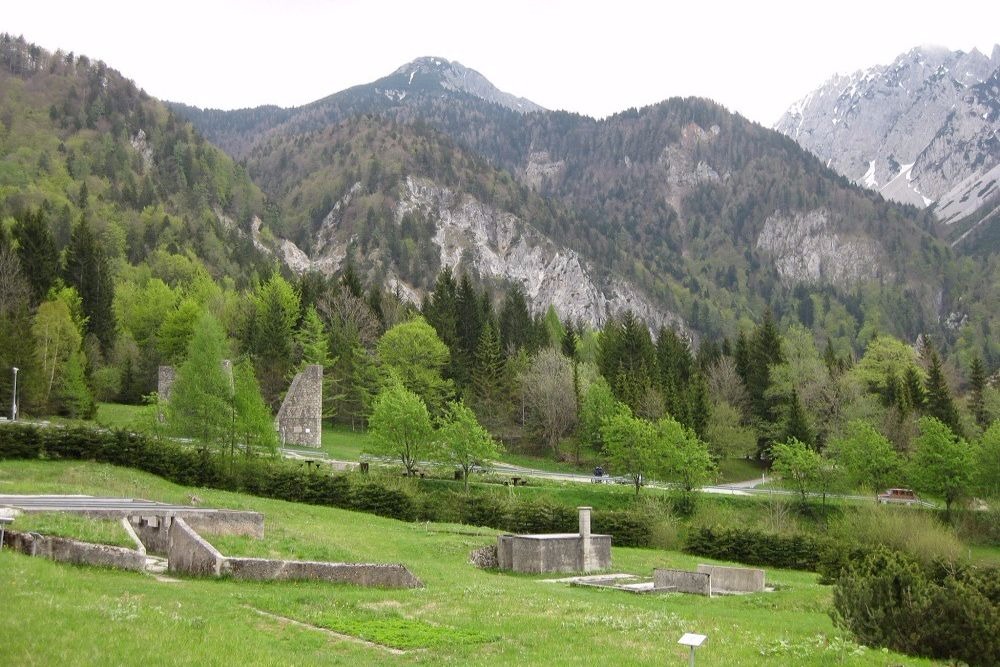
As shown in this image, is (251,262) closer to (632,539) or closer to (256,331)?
(256,331)

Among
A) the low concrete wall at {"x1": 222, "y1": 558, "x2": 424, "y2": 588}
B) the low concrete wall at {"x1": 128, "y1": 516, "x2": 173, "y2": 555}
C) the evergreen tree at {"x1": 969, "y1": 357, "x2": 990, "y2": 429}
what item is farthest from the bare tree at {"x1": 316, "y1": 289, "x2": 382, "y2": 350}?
the low concrete wall at {"x1": 222, "y1": 558, "x2": 424, "y2": 588}

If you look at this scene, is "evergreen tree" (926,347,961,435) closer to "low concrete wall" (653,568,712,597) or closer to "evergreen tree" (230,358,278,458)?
"evergreen tree" (230,358,278,458)

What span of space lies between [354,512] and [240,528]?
57.5 ft

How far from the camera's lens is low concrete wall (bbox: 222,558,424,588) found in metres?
20.5

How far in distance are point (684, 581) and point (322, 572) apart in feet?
37.9

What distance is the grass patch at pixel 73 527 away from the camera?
19984 millimetres

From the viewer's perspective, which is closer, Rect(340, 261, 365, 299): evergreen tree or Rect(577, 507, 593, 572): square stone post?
Rect(577, 507, 593, 572): square stone post

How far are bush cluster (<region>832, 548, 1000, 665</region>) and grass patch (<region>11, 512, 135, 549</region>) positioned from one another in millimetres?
15575

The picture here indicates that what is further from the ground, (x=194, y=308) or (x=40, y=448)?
(x=194, y=308)

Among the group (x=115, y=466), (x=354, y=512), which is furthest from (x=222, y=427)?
(x=354, y=512)

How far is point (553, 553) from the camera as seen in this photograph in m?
31.6

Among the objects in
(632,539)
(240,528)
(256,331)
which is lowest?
(632,539)

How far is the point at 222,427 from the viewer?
46.8 meters

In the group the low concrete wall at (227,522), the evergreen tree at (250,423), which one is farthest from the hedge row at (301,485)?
the low concrete wall at (227,522)
